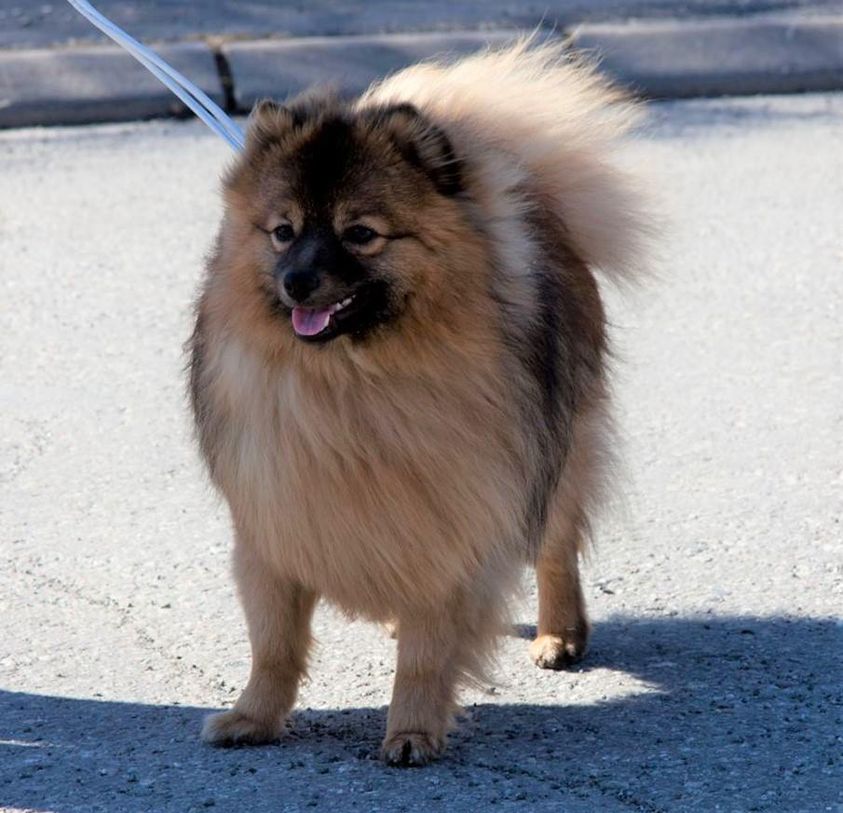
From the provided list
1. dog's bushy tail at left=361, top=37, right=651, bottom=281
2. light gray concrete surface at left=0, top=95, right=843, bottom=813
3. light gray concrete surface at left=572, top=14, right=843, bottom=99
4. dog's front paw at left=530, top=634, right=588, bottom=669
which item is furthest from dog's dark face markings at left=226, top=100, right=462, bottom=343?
light gray concrete surface at left=572, top=14, right=843, bottom=99

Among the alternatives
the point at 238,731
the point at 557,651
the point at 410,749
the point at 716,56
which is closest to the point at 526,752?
the point at 410,749

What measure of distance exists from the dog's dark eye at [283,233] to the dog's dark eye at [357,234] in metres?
0.12

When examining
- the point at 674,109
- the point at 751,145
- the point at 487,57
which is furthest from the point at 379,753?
the point at 674,109

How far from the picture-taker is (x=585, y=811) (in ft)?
11.7

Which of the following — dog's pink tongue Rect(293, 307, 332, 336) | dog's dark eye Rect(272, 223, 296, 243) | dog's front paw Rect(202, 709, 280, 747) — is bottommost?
dog's front paw Rect(202, 709, 280, 747)

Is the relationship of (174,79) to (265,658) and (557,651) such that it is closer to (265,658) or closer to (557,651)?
(265,658)

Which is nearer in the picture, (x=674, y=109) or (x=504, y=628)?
(x=504, y=628)

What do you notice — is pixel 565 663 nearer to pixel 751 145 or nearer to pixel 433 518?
pixel 433 518

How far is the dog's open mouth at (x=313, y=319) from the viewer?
11.9 feet

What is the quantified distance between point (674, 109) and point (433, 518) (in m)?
6.91

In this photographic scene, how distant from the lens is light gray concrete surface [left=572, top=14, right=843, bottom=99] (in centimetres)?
1046

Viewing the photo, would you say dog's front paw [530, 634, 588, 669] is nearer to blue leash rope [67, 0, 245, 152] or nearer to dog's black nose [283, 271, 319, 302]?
dog's black nose [283, 271, 319, 302]

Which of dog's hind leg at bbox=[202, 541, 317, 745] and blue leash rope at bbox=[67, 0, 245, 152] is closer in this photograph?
dog's hind leg at bbox=[202, 541, 317, 745]

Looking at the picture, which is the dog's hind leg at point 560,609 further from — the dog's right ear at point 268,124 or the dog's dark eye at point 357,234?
the dog's right ear at point 268,124
